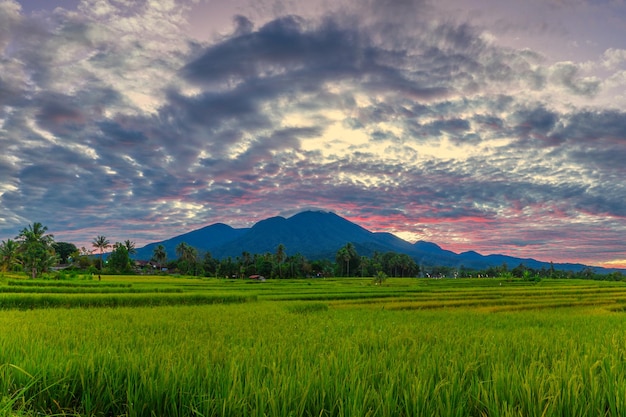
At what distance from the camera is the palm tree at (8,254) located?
69.2 m

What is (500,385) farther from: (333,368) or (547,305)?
(547,305)

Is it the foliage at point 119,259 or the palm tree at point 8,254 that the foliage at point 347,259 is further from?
the palm tree at point 8,254

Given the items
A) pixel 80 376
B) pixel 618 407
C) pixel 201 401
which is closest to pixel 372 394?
pixel 201 401


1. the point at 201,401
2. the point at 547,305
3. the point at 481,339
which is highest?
the point at 201,401

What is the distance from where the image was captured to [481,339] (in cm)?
787

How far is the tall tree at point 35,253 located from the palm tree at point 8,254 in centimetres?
159

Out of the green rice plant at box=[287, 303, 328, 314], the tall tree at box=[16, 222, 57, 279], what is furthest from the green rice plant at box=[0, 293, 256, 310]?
the tall tree at box=[16, 222, 57, 279]

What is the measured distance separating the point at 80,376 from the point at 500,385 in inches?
186

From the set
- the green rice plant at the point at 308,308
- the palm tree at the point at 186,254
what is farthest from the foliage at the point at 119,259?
the green rice plant at the point at 308,308

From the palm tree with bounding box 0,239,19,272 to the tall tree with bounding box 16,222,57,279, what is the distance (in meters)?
1.59

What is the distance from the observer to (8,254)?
6981 cm

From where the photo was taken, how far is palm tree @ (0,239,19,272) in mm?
69150

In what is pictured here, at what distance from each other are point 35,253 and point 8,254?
39.2 feet

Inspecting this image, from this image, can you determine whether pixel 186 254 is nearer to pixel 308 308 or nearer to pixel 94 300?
pixel 94 300
